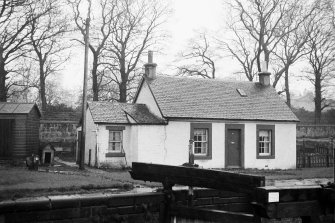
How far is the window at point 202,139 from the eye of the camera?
21734mm

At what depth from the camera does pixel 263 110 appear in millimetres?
23828

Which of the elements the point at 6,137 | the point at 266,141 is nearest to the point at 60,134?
the point at 6,137

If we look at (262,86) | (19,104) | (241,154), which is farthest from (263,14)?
(19,104)

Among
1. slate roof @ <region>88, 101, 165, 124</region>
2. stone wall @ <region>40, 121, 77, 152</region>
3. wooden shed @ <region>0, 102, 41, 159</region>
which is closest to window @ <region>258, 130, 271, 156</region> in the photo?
slate roof @ <region>88, 101, 165, 124</region>

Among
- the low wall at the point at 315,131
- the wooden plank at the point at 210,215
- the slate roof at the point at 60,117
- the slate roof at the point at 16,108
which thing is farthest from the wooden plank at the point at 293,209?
the low wall at the point at 315,131

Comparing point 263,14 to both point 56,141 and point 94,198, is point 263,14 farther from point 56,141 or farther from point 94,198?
point 94,198

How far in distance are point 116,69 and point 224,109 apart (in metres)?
18.0

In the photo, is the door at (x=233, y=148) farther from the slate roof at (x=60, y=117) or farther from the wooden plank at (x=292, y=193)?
the wooden plank at (x=292, y=193)

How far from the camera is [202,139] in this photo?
2206 centimetres

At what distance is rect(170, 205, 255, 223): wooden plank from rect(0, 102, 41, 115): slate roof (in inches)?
598

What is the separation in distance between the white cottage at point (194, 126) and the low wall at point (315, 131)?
11.1 m

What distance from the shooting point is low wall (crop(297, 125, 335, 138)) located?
35125 mm

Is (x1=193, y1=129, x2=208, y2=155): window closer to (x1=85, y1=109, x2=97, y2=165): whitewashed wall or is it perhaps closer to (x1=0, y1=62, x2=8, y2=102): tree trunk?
(x1=85, y1=109, x2=97, y2=165): whitewashed wall

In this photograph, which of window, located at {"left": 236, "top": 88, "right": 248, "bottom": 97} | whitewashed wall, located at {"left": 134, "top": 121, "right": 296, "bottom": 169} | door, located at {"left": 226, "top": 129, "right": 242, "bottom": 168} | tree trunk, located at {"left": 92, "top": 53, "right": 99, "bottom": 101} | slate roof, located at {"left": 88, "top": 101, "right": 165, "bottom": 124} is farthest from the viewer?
tree trunk, located at {"left": 92, "top": 53, "right": 99, "bottom": 101}
